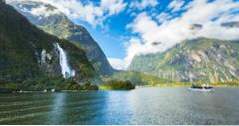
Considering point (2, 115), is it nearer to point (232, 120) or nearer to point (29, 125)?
point (29, 125)

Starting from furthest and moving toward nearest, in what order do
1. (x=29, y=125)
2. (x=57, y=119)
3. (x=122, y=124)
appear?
1. (x=57, y=119)
2. (x=122, y=124)
3. (x=29, y=125)

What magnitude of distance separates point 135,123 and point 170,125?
8.73 meters

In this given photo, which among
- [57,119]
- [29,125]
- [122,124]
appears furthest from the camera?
[57,119]

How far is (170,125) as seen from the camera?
278 feet

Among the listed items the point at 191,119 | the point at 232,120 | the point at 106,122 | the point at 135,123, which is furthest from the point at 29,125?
the point at 232,120

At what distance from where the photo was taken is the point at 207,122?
90.4 m

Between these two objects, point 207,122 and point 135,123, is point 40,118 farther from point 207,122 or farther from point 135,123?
point 207,122

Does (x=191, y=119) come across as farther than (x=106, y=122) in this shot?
Yes

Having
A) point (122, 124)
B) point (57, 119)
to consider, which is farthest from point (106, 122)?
point (57, 119)

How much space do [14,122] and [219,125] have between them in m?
49.2

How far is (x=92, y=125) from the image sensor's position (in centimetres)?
8288

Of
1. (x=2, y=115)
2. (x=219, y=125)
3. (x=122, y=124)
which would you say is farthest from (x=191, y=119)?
(x=2, y=115)

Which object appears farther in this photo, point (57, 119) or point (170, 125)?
point (57, 119)

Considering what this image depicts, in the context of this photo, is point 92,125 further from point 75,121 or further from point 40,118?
point 40,118
